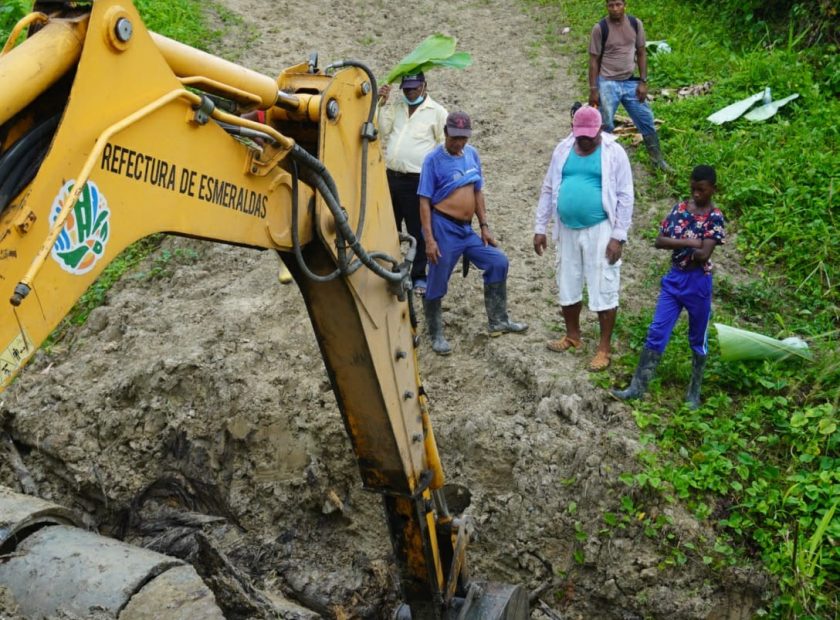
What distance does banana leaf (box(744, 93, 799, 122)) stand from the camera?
9461 mm

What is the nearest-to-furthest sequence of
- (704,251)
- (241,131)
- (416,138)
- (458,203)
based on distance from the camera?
1. (241,131)
2. (704,251)
3. (458,203)
4. (416,138)

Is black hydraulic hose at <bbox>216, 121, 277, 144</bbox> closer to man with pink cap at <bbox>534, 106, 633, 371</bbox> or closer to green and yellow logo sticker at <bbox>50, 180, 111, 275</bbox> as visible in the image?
green and yellow logo sticker at <bbox>50, 180, 111, 275</bbox>

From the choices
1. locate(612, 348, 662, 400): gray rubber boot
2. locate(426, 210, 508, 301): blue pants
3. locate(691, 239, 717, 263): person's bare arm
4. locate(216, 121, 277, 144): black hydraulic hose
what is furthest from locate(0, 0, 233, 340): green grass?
locate(216, 121, 277, 144): black hydraulic hose

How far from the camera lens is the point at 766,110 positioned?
954cm

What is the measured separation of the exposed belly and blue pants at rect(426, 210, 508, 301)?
6 centimetres

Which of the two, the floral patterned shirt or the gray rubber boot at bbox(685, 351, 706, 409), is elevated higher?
the floral patterned shirt

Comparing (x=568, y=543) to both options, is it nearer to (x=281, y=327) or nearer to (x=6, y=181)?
(x=281, y=327)

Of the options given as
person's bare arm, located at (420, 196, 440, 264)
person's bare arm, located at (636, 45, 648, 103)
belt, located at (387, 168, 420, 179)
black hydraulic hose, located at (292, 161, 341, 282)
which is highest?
person's bare arm, located at (636, 45, 648, 103)

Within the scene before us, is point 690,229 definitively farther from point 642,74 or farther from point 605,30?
point 605,30

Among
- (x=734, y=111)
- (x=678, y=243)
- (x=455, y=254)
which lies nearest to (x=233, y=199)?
(x=678, y=243)

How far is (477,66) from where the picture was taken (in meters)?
12.3

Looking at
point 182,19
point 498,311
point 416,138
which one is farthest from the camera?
point 182,19

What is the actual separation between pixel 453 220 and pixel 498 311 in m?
0.76

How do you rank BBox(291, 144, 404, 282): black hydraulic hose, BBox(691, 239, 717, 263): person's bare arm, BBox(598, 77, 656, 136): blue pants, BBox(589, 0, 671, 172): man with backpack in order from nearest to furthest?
1. BBox(291, 144, 404, 282): black hydraulic hose
2. BBox(691, 239, 717, 263): person's bare arm
3. BBox(589, 0, 671, 172): man with backpack
4. BBox(598, 77, 656, 136): blue pants
